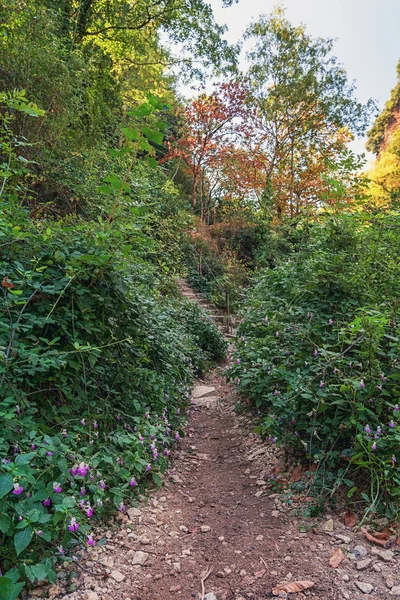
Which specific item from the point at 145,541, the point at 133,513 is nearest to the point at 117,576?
the point at 145,541

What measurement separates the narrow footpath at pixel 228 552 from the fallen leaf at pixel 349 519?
0.08 feet

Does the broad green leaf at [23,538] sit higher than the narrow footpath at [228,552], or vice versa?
the broad green leaf at [23,538]

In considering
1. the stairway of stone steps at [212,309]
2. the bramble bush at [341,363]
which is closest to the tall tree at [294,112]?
the stairway of stone steps at [212,309]

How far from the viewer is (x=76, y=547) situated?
152 cm

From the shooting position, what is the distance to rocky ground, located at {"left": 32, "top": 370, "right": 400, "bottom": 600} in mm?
1425

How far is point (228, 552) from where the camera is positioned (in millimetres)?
1723

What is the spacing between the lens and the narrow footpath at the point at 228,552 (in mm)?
1428

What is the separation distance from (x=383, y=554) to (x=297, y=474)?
0.70 m

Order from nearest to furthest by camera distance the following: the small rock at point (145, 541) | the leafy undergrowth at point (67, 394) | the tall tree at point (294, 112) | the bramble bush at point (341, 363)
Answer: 1. the leafy undergrowth at point (67, 394)
2. the small rock at point (145, 541)
3. the bramble bush at point (341, 363)
4. the tall tree at point (294, 112)

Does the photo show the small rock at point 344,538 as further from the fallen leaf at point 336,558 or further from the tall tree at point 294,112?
the tall tree at point 294,112

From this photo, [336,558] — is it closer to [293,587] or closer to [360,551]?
[360,551]

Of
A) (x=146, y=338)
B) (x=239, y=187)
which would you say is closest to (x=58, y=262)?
(x=146, y=338)

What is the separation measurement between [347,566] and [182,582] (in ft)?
2.37

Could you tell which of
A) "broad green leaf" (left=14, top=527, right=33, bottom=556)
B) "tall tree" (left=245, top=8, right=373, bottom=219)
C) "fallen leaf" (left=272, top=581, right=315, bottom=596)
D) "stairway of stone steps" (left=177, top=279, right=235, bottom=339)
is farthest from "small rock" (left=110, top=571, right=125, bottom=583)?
"tall tree" (left=245, top=8, right=373, bottom=219)
